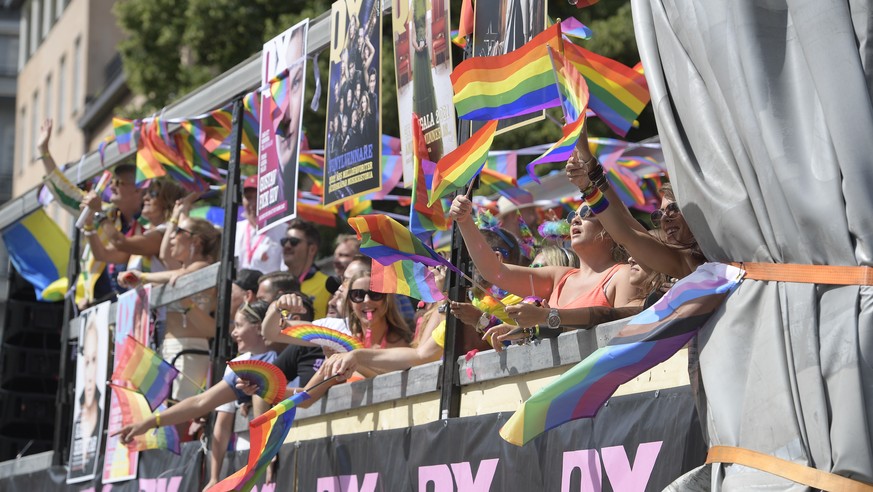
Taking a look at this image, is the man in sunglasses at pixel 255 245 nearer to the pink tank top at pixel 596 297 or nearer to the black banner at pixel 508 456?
the black banner at pixel 508 456

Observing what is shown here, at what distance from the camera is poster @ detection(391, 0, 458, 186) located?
5234mm

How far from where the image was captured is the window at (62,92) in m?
35.1

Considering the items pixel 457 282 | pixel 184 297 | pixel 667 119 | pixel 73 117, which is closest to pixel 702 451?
pixel 667 119

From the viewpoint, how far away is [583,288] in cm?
504

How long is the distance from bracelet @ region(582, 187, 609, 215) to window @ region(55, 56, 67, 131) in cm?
3257

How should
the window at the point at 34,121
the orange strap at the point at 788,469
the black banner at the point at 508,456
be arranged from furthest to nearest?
the window at the point at 34,121 → the black banner at the point at 508,456 → the orange strap at the point at 788,469

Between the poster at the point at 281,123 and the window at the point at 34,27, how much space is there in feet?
113

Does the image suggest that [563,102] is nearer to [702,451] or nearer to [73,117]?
[702,451]

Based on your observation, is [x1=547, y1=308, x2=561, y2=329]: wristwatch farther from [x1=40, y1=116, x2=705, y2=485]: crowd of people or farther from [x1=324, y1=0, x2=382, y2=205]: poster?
[x1=324, y1=0, x2=382, y2=205]: poster

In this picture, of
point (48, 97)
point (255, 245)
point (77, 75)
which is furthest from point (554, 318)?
point (48, 97)

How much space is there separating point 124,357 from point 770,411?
5037 mm

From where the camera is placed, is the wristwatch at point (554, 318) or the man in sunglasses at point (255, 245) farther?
the man in sunglasses at point (255, 245)

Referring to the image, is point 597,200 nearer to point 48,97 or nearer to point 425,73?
→ point 425,73

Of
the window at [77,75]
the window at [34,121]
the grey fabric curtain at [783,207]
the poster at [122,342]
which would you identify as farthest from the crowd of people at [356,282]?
the window at [34,121]
